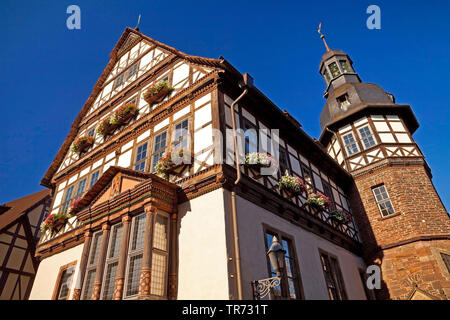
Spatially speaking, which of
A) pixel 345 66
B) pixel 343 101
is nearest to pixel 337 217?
pixel 343 101

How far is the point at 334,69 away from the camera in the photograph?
2420 cm

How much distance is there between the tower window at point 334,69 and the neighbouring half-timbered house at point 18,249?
22.5 meters

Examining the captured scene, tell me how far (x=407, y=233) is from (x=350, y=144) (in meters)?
6.03

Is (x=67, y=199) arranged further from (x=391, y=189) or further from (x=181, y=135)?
(x=391, y=189)

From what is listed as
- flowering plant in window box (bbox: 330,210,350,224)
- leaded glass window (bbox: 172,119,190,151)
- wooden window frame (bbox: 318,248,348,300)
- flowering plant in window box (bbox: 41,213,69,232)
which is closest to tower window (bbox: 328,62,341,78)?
flowering plant in window box (bbox: 330,210,350,224)

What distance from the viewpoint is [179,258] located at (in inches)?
319

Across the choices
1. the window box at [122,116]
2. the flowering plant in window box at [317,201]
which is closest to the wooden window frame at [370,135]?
the flowering plant in window box at [317,201]

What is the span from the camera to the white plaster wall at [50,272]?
38.5 feet

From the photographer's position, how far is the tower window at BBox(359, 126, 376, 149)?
17359 millimetres

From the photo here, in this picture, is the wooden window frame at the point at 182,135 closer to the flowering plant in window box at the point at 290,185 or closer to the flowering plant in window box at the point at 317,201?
the flowering plant in window box at the point at 290,185

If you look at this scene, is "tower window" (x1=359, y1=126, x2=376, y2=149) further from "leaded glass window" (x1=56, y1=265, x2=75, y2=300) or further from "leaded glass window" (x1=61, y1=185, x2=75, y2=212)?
"leaded glass window" (x1=56, y1=265, x2=75, y2=300)
